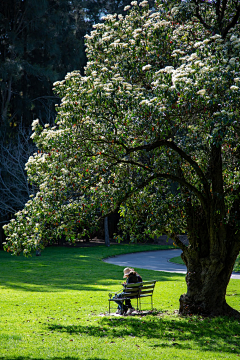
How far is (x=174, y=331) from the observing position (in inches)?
328

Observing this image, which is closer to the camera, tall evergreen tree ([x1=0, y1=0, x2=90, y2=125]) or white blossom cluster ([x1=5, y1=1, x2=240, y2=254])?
white blossom cluster ([x1=5, y1=1, x2=240, y2=254])

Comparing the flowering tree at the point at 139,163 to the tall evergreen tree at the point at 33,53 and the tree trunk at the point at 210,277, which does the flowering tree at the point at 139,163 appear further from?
the tall evergreen tree at the point at 33,53

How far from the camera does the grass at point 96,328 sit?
683 cm

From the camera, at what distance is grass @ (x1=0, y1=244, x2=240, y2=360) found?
22.4 ft

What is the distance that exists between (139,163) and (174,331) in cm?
383

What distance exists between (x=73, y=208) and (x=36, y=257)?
19.1 meters

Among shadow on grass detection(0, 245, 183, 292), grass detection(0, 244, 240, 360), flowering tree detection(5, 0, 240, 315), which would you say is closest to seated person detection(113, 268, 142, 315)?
grass detection(0, 244, 240, 360)

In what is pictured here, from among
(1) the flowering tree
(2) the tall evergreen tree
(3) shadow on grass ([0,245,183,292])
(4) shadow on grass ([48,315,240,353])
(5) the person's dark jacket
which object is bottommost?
(4) shadow on grass ([48,315,240,353])

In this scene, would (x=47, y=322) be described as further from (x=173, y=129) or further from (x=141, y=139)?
(x=173, y=129)

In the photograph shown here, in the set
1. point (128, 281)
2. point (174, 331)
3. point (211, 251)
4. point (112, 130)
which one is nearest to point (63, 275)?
point (128, 281)

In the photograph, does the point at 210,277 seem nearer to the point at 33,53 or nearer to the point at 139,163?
the point at 139,163

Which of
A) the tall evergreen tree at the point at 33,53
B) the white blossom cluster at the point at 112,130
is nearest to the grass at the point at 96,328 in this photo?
the white blossom cluster at the point at 112,130

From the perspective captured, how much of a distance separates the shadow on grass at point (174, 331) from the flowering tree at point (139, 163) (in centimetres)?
84

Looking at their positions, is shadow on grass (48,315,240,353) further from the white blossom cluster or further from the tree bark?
the white blossom cluster
